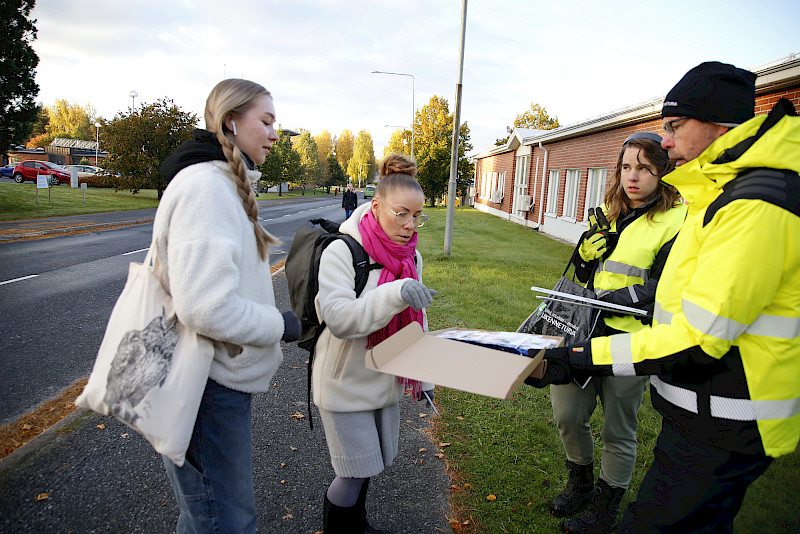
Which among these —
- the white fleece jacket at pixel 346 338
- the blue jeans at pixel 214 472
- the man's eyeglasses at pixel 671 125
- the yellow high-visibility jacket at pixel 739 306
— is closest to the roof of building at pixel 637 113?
the man's eyeglasses at pixel 671 125

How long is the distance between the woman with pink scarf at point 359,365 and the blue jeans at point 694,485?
44.2 inches

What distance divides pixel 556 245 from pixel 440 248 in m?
4.70

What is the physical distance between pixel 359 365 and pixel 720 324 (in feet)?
4.86

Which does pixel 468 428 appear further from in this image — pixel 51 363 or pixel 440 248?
pixel 440 248

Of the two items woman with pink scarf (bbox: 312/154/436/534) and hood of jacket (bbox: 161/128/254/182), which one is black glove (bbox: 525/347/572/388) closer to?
woman with pink scarf (bbox: 312/154/436/534)

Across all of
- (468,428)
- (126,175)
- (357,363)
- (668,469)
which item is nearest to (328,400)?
(357,363)

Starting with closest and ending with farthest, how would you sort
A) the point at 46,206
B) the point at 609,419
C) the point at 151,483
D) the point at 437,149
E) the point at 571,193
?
1. the point at 609,419
2. the point at 151,483
3. the point at 571,193
4. the point at 46,206
5. the point at 437,149

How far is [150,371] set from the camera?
63.6 inches

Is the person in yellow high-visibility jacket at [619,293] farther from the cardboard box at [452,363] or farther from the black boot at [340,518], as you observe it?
the black boot at [340,518]

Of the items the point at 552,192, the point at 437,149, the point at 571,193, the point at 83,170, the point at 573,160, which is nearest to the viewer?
the point at 573,160

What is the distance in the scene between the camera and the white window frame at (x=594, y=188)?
1653cm

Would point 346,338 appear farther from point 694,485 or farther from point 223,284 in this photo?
point 694,485

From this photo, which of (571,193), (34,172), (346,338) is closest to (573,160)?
(571,193)

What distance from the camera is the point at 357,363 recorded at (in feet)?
7.80
